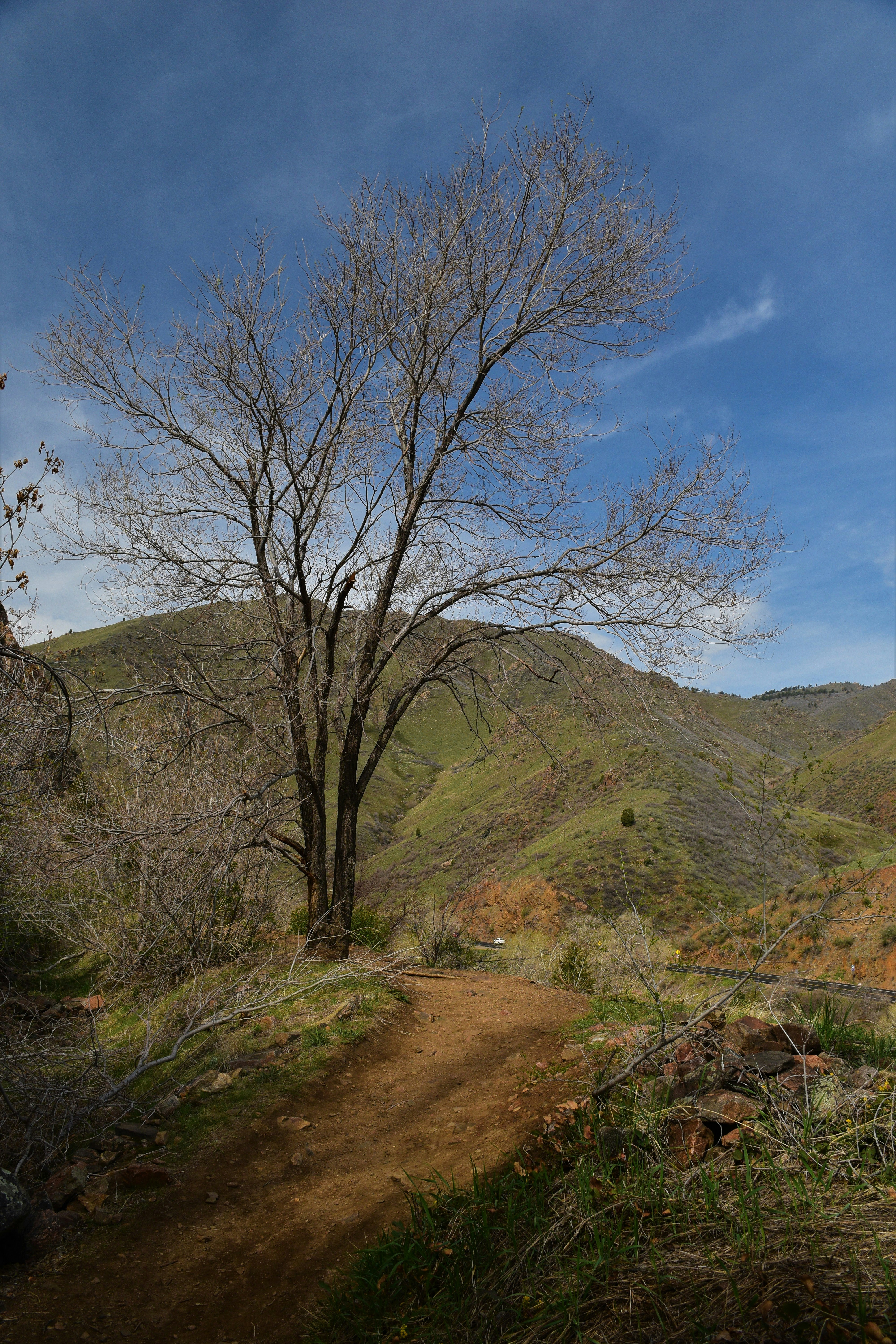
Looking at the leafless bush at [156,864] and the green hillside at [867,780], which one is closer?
the leafless bush at [156,864]

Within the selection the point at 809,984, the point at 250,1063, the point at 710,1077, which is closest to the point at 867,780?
the point at 809,984

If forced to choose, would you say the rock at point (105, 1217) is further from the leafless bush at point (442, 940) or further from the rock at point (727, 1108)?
the leafless bush at point (442, 940)

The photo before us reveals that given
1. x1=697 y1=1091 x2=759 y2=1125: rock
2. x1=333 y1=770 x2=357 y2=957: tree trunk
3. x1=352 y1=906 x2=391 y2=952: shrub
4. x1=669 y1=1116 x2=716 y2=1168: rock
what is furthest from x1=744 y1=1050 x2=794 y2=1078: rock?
x1=352 y1=906 x2=391 y2=952: shrub

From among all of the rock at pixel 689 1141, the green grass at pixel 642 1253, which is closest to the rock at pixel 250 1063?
the green grass at pixel 642 1253

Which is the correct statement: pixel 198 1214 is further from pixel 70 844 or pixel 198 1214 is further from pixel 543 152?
pixel 543 152

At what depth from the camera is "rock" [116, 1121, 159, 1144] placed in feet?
17.2

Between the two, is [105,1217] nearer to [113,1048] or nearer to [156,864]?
[113,1048]

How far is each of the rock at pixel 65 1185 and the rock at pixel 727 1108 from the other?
12.1 feet

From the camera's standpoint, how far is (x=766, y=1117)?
142 inches

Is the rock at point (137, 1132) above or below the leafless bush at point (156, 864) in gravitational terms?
below

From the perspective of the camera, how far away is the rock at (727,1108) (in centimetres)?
364

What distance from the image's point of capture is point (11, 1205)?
381 cm

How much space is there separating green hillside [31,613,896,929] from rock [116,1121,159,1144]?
4.50m

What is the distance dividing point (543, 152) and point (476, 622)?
602 centimetres
